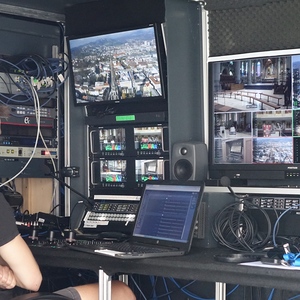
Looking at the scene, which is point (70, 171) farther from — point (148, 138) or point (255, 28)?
point (255, 28)

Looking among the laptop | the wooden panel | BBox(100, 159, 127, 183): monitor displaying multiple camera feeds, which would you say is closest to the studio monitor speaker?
the laptop

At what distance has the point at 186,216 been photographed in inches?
123

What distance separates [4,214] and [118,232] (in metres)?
1.02

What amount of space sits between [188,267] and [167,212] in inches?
19.4

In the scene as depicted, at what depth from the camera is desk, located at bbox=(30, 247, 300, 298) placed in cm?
257

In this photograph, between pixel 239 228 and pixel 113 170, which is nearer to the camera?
pixel 239 228

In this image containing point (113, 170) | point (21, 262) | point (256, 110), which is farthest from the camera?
point (113, 170)

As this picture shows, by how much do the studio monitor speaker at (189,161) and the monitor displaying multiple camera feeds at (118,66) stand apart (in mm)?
323

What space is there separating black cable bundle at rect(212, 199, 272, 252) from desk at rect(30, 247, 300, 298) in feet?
0.21

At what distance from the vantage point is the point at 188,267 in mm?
2768

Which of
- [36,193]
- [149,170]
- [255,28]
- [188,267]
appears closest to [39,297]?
[188,267]

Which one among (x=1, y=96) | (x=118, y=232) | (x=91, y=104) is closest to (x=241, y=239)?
(x=118, y=232)

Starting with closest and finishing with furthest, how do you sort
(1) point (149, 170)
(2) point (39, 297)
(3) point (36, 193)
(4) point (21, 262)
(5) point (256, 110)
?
(2) point (39, 297) < (4) point (21, 262) < (5) point (256, 110) < (1) point (149, 170) < (3) point (36, 193)

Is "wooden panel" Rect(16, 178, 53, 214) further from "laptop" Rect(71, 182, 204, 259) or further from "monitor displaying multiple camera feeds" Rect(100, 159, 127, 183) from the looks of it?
"laptop" Rect(71, 182, 204, 259)
